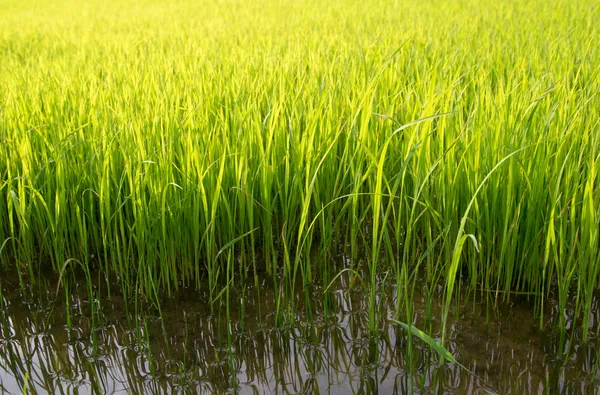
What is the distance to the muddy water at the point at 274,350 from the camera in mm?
1309

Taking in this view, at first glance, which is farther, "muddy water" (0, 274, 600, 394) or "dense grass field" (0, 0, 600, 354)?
"dense grass field" (0, 0, 600, 354)

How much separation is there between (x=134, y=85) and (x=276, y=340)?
1530mm

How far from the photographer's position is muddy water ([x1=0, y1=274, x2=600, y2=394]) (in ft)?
4.29

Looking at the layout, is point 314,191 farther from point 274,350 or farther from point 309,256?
point 274,350

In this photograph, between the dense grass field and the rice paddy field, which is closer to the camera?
the rice paddy field

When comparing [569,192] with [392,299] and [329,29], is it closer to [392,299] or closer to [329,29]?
[392,299]

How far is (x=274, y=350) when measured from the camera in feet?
4.68

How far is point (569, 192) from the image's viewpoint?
60.4 inches

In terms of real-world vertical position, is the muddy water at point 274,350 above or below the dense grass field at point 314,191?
below

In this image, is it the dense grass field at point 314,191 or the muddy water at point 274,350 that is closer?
the muddy water at point 274,350

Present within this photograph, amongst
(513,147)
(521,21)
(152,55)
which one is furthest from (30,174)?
(521,21)

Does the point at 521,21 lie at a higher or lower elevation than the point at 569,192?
higher

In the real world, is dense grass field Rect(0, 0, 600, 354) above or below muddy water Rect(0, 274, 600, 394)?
above

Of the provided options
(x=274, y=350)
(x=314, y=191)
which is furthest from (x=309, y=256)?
(x=274, y=350)
